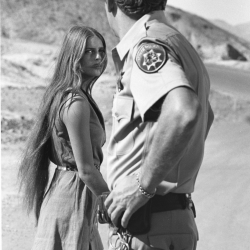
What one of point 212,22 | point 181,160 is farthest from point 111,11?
point 212,22

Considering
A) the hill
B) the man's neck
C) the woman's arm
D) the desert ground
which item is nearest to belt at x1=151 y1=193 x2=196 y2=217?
the man's neck

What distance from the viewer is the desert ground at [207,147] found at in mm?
5539

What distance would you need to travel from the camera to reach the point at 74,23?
17.4 metres

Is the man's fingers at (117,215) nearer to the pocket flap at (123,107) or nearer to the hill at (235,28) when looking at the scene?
the pocket flap at (123,107)

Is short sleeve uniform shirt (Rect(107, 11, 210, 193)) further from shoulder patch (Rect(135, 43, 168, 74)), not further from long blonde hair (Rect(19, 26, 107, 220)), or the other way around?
long blonde hair (Rect(19, 26, 107, 220))

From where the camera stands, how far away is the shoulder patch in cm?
181

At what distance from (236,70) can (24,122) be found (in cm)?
789

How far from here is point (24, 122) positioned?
9930 millimetres

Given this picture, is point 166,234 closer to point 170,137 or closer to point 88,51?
point 170,137

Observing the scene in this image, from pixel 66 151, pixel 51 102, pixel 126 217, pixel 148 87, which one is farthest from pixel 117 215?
pixel 51 102

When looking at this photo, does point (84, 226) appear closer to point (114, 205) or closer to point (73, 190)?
point (73, 190)

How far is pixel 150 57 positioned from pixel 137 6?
0.25 metres

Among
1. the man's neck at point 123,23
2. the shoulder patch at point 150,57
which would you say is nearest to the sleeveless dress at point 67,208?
the man's neck at point 123,23

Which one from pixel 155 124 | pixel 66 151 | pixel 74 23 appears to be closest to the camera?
pixel 155 124
